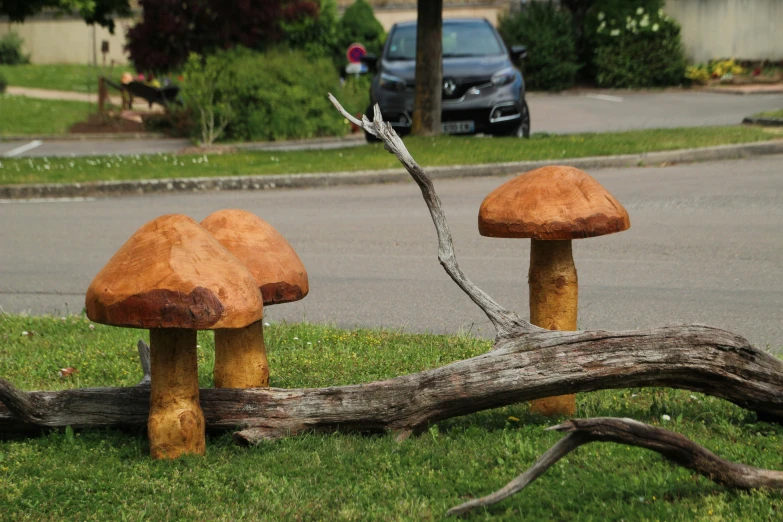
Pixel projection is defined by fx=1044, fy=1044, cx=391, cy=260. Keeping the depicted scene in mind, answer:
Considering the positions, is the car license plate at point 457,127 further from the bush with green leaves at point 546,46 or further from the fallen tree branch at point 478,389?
the bush with green leaves at point 546,46

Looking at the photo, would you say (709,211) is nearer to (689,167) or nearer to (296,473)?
(689,167)

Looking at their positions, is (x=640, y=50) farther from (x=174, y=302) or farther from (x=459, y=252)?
(x=174, y=302)

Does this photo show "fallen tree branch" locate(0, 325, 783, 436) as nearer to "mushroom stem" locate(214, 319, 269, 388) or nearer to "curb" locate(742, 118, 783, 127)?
"mushroom stem" locate(214, 319, 269, 388)

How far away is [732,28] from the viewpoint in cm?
3061

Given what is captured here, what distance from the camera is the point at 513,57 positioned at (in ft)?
54.3

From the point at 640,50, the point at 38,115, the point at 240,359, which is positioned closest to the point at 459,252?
the point at 240,359

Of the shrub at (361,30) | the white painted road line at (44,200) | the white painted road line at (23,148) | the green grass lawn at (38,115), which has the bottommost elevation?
the white painted road line at (44,200)

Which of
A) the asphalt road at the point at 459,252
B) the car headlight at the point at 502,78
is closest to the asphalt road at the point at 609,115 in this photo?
the car headlight at the point at 502,78

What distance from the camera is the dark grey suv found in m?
15.3

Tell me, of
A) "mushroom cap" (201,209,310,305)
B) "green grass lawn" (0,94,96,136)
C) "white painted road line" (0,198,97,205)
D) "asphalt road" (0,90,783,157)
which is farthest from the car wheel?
"mushroom cap" (201,209,310,305)

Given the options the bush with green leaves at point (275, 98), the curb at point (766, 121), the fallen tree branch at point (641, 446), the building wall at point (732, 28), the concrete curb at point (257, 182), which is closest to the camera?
the fallen tree branch at point (641, 446)

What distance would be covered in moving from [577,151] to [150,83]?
14.4 m

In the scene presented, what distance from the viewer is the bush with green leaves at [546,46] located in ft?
101

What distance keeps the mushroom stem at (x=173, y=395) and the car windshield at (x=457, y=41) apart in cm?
1285
